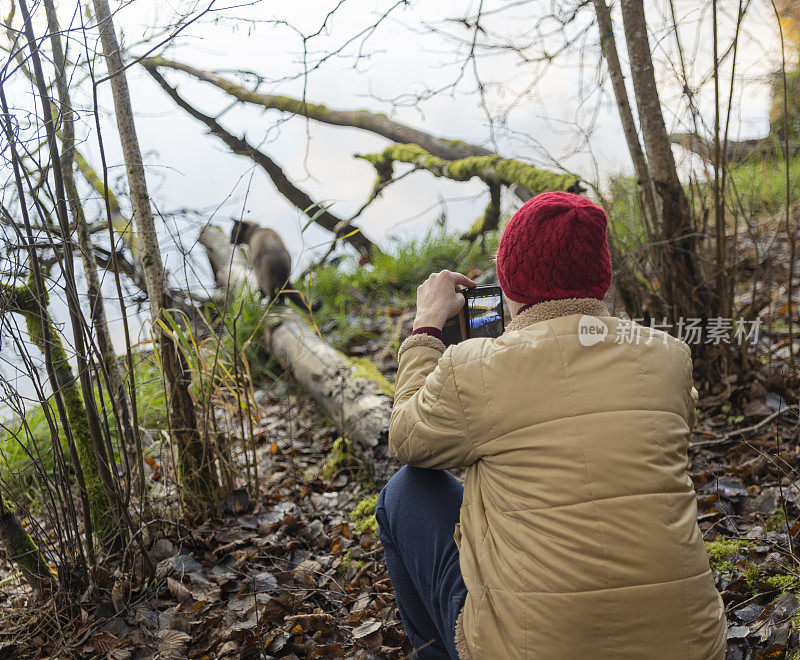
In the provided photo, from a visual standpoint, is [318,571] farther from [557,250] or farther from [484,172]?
[484,172]

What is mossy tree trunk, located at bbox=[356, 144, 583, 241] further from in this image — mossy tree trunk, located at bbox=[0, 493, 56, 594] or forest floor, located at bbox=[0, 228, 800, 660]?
mossy tree trunk, located at bbox=[0, 493, 56, 594]

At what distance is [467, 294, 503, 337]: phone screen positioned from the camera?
1951 millimetres

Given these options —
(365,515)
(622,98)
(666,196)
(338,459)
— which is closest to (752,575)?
(365,515)

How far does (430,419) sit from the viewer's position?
143 centimetres

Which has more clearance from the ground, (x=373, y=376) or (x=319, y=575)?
(x=373, y=376)

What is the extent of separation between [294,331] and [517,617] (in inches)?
145

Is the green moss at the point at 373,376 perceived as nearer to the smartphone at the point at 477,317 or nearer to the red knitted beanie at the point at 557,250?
the smartphone at the point at 477,317

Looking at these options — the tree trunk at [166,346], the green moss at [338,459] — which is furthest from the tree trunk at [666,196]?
the tree trunk at [166,346]

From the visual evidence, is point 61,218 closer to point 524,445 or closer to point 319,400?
point 524,445

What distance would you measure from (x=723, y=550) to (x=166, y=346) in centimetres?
236

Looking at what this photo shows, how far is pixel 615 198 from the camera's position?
4.47m

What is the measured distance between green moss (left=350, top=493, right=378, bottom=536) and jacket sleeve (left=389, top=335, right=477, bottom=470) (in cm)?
128

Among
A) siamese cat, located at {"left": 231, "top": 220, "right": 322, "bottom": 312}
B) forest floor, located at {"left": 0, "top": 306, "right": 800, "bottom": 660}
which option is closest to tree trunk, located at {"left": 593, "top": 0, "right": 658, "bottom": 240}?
forest floor, located at {"left": 0, "top": 306, "right": 800, "bottom": 660}

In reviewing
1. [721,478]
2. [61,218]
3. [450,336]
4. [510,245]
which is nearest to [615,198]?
[721,478]
